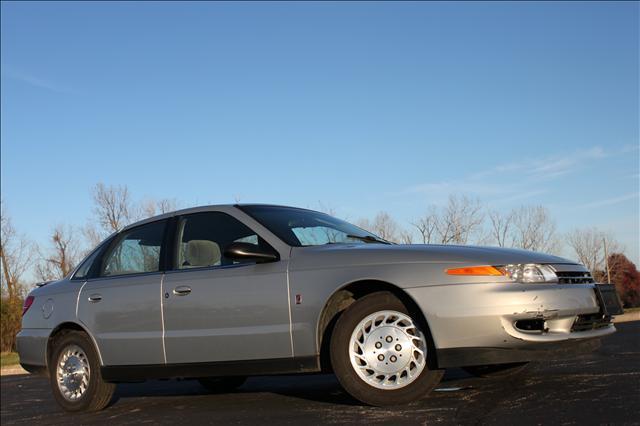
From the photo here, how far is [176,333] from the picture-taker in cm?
559

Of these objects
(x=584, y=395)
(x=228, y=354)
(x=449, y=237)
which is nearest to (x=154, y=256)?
(x=228, y=354)

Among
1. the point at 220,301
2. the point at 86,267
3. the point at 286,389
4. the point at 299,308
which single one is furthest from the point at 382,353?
the point at 86,267

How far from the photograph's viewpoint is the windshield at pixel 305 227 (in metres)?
5.56

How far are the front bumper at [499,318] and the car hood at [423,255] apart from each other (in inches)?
8.3

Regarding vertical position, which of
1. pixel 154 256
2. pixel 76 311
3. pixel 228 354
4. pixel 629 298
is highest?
pixel 154 256

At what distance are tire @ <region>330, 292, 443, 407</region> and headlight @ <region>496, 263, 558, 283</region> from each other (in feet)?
2.25

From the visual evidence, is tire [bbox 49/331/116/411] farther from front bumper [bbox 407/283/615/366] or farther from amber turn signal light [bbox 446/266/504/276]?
amber turn signal light [bbox 446/266/504/276]

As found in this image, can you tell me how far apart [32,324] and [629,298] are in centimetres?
5513

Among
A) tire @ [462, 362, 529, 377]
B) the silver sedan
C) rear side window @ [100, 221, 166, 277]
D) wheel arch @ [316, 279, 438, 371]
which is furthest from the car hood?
rear side window @ [100, 221, 166, 277]

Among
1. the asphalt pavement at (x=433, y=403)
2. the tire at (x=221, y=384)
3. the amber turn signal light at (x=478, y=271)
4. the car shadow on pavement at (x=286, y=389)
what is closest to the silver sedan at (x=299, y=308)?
the amber turn signal light at (x=478, y=271)

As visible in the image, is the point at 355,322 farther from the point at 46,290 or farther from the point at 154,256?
the point at 46,290

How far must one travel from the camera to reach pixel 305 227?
19.1 ft

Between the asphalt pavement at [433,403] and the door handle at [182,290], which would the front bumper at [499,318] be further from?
the door handle at [182,290]

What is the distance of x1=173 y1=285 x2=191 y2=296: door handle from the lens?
5566mm
